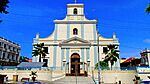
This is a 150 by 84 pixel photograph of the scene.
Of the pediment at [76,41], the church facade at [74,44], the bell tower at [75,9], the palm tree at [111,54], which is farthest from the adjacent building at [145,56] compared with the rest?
the bell tower at [75,9]

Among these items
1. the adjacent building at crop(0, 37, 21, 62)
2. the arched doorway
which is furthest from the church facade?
the adjacent building at crop(0, 37, 21, 62)

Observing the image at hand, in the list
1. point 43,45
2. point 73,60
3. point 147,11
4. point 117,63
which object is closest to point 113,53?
point 117,63

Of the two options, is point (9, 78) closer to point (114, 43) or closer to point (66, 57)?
point (66, 57)

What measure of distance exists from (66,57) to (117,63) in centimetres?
1138

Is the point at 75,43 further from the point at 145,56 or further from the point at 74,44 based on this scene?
the point at 145,56

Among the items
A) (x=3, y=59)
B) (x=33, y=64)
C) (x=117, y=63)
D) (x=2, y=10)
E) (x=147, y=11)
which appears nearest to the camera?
(x=147, y=11)

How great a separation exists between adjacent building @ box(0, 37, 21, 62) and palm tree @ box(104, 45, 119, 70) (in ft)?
106

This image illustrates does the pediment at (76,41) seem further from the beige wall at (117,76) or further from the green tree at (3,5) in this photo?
the green tree at (3,5)

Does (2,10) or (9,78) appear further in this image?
(9,78)

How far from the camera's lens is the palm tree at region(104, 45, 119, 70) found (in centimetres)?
4625

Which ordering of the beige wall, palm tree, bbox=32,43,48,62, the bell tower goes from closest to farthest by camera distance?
1. the beige wall
2. palm tree, bbox=32,43,48,62
3. the bell tower

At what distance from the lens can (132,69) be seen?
43.7 m

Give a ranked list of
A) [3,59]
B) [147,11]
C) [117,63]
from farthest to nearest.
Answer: [3,59], [117,63], [147,11]

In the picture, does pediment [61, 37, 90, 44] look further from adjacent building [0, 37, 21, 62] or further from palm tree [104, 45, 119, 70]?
adjacent building [0, 37, 21, 62]
